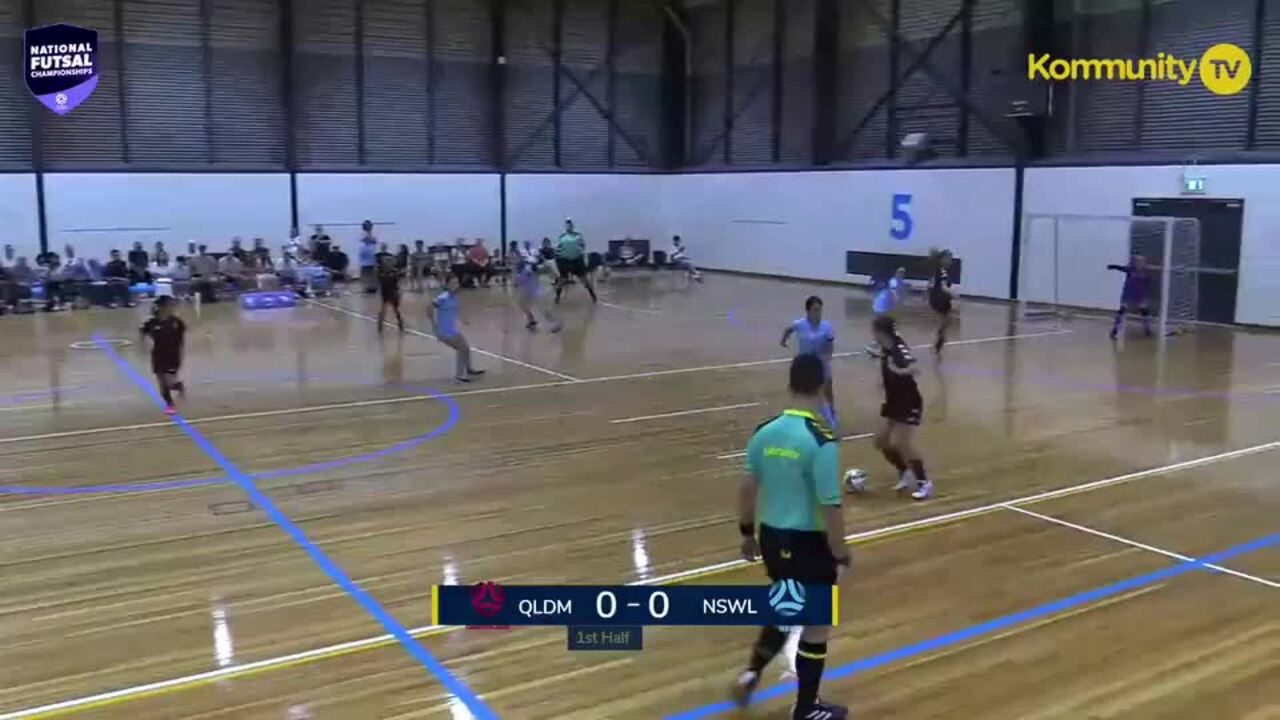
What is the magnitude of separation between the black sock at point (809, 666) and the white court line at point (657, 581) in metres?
2.18

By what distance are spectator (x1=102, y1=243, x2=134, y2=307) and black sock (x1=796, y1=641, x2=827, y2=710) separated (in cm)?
2266

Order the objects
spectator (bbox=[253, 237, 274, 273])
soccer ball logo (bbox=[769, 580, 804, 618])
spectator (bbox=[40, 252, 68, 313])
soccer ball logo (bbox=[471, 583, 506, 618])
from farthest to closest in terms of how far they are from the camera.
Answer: spectator (bbox=[253, 237, 274, 273]) < spectator (bbox=[40, 252, 68, 313]) < soccer ball logo (bbox=[769, 580, 804, 618]) < soccer ball logo (bbox=[471, 583, 506, 618])

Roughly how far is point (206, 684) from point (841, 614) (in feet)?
11.7

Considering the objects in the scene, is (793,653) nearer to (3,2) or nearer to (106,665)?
(106,665)

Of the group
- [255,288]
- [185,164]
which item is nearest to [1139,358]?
[255,288]

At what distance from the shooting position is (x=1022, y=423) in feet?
39.5

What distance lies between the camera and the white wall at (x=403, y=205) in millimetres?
29891

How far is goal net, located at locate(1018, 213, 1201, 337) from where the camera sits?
2050cm

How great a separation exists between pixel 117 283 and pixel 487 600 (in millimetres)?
22146

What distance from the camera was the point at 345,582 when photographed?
7.18 m

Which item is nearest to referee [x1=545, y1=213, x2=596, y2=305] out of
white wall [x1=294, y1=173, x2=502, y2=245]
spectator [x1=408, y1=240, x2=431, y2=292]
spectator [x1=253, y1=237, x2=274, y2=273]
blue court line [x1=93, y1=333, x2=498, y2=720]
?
spectator [x1=408, y1=240, x2=431, y2=292]

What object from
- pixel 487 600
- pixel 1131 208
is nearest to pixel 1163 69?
pixel 1131 208

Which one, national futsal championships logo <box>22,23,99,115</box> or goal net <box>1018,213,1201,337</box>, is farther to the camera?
national futsal championships logo <box>22,23,99,115</box>

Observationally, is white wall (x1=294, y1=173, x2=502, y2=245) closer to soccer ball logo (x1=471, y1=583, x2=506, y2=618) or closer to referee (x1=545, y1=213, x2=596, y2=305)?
referee (x1=545, y1=213, x2=596, y2=305)
